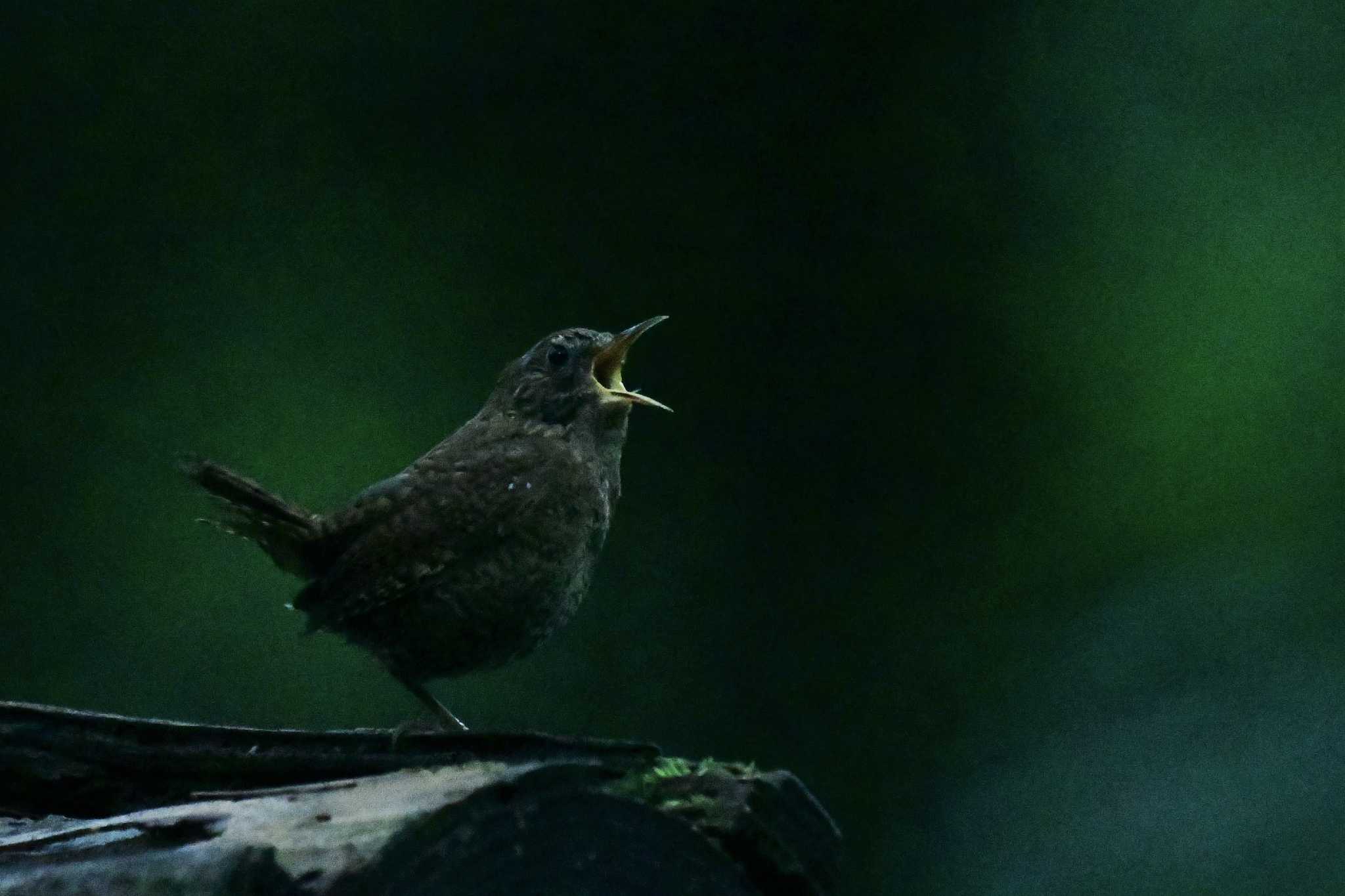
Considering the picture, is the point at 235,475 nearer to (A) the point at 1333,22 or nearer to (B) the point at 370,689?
(B) the point at 370,689

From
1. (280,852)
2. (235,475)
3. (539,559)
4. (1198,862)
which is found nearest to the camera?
(280,852)

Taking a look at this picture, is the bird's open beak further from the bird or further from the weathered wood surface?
the weathered wood surface

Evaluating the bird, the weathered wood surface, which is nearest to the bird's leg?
the bird

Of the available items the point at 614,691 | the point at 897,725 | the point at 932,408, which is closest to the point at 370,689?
the point at 614,691

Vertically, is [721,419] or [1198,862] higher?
[721,419]

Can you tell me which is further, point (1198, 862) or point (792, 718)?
point (792, 718)

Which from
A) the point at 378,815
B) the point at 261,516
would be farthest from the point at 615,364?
the point at 378,815
